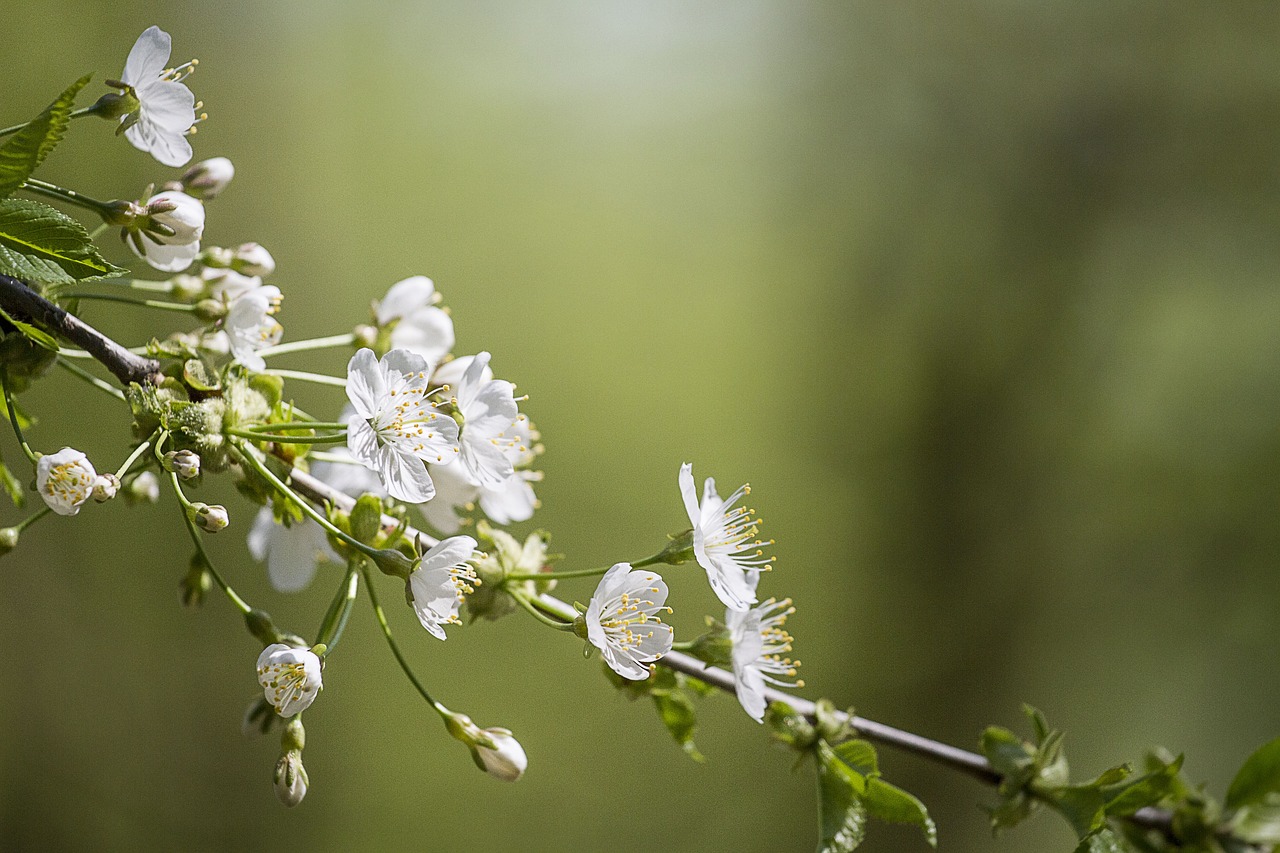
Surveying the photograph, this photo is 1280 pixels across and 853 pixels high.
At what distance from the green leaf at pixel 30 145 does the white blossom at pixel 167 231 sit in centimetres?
6

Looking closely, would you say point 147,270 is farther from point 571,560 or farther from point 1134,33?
point 1134,33

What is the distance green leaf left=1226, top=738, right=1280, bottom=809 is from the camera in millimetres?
513

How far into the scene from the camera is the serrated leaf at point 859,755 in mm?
485

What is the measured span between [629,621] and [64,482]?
0.23m

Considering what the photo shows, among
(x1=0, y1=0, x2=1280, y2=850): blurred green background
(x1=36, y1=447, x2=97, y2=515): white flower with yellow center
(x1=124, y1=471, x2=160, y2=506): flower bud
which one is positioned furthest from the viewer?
(x1=0, y1=0, x2=1280, y2=850): blurred green background

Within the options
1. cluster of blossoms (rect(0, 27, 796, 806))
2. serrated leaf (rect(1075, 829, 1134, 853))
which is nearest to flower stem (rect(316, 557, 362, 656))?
cluster of blossoms (rect(0, 27, 796, 806))

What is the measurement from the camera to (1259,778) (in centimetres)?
52

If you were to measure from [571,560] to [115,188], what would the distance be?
1.16 metres

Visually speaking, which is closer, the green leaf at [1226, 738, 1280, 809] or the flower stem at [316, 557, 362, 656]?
the flower stem at [316, 557, 362, 656]

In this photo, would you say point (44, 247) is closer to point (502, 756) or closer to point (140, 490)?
point (140, 490)

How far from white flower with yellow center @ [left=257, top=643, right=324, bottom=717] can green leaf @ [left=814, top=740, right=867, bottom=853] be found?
0.89 ft

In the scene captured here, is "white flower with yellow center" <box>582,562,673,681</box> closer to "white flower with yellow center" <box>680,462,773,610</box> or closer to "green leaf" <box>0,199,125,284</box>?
"white flower with yellow center" <box>680,462,773,610</box>

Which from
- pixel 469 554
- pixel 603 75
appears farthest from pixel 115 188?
pixel 469 554

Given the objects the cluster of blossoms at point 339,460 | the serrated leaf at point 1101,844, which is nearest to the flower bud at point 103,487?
the cluster of blossoms at point 339,460
